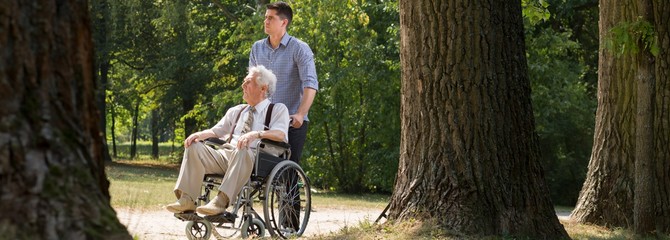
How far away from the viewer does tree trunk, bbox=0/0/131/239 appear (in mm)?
3244

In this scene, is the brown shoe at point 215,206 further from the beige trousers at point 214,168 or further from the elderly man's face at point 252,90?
the elderly man's face at point 252,90

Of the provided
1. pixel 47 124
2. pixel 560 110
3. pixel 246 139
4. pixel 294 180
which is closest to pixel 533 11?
pixel 294 180

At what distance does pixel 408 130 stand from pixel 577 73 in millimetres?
19696

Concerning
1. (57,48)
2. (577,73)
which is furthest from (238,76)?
(57,48)

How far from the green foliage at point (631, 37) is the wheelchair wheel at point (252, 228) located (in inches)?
139

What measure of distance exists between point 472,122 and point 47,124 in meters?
4.15

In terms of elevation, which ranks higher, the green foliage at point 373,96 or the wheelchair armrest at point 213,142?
the green foliage at point 373,96

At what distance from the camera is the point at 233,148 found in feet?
26.1

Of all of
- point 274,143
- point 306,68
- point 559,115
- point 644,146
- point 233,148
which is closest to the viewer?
point 233,148

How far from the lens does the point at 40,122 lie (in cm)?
331

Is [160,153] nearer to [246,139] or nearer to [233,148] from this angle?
[233,148]

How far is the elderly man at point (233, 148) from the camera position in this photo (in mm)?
7695

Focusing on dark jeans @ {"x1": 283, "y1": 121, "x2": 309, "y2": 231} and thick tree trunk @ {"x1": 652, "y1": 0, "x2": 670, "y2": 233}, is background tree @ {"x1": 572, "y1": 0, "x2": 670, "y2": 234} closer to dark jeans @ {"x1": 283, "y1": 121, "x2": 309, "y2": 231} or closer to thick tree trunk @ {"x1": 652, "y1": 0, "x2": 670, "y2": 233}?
thick tree trunk @ {"x1": 652, "y1": 0, "x2": 670, "y2": 233}

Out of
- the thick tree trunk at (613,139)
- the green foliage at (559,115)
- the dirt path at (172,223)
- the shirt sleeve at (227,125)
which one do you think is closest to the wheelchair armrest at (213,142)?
the shirt sleeve at (227,125)
